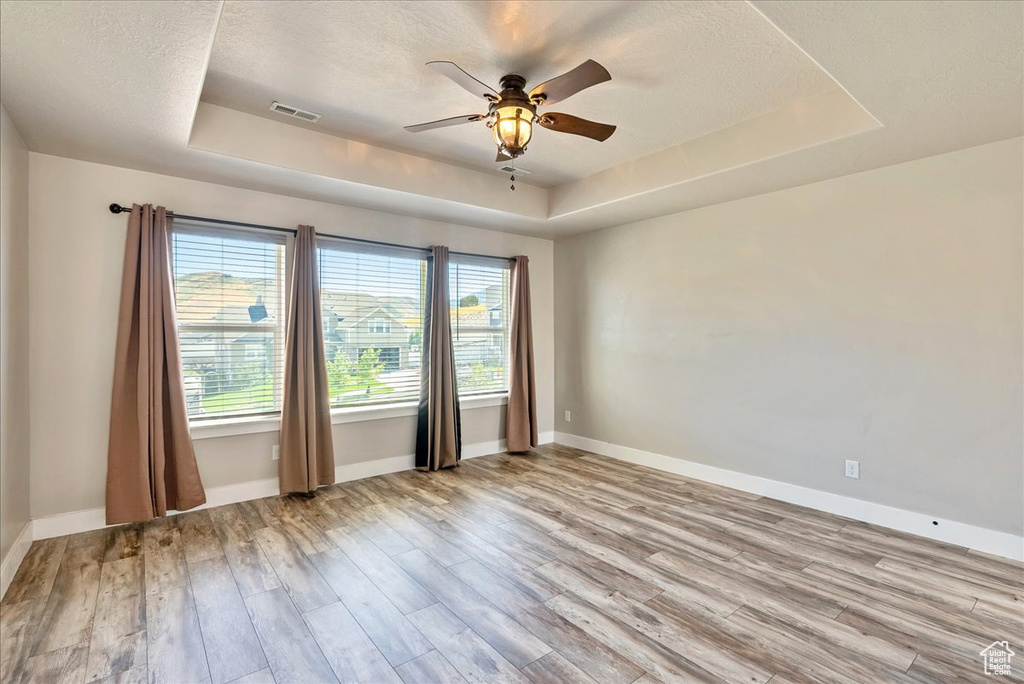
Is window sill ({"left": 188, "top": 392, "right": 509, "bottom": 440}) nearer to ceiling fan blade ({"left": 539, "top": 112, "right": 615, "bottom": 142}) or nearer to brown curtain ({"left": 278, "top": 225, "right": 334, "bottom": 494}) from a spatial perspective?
brown curtain ({"left": 278, "top": 225, "right": 334, "bottom": 494})

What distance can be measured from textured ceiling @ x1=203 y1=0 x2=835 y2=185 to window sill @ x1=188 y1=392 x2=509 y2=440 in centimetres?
227

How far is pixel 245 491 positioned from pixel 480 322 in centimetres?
273

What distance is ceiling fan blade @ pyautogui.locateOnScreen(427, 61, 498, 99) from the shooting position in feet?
6.84

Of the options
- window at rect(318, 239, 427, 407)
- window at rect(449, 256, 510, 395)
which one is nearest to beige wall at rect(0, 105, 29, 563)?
window at rect(318, 239, 427, 407)

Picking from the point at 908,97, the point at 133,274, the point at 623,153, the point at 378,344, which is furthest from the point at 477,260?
the point at 908,97

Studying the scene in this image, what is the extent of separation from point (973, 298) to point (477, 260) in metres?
3.97

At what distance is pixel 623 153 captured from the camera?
3799 millimetres

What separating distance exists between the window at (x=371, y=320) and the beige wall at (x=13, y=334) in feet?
6.02

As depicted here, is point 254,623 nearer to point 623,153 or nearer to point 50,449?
point 50,449

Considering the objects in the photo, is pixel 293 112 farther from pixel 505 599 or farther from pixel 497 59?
pixel 505 599

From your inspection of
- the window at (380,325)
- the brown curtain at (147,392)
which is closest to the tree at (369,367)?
the window at (380,325)

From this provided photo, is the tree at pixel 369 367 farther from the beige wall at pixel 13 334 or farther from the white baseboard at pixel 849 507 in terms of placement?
the white baseboard at pixel 849 507

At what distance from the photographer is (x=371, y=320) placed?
448cm

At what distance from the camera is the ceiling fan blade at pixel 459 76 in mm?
2086
